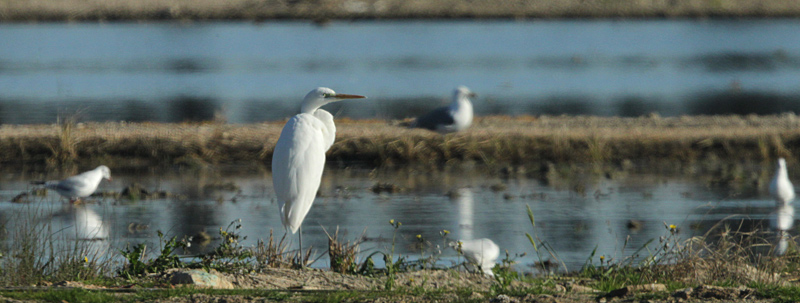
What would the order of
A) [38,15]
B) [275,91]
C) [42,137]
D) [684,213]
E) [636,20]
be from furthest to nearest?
[636,20] < [38,15] < [275,91] < [42,137] < [684,213]

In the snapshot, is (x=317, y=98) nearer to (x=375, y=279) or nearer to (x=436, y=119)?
(x=375, y=279)

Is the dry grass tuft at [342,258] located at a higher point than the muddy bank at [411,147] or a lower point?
lower

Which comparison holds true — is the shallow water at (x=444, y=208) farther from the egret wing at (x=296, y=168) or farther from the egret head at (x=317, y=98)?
the egret head at (x=317, y=98)

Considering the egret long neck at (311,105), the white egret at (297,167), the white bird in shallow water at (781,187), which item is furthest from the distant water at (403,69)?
the white egret at (297,167)

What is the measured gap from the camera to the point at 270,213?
502 inches

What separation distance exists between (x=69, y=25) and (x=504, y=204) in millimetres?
66067

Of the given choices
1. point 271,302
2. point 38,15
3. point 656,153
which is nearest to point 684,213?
point 656,153

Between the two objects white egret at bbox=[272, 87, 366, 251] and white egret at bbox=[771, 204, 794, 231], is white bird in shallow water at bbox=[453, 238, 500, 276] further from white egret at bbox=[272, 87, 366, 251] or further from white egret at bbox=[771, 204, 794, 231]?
white egret at bbox=[771, 204, 794, 231]

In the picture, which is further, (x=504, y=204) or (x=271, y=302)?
(x=504, y=204)

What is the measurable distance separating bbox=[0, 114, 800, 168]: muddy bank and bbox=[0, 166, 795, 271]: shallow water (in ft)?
2.07

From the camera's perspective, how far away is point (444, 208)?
43.1ft

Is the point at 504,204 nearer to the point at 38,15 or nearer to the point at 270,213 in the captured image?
the point at 270,213

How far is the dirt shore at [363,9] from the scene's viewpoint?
5834cm

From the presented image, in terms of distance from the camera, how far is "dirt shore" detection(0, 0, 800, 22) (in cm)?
5834
